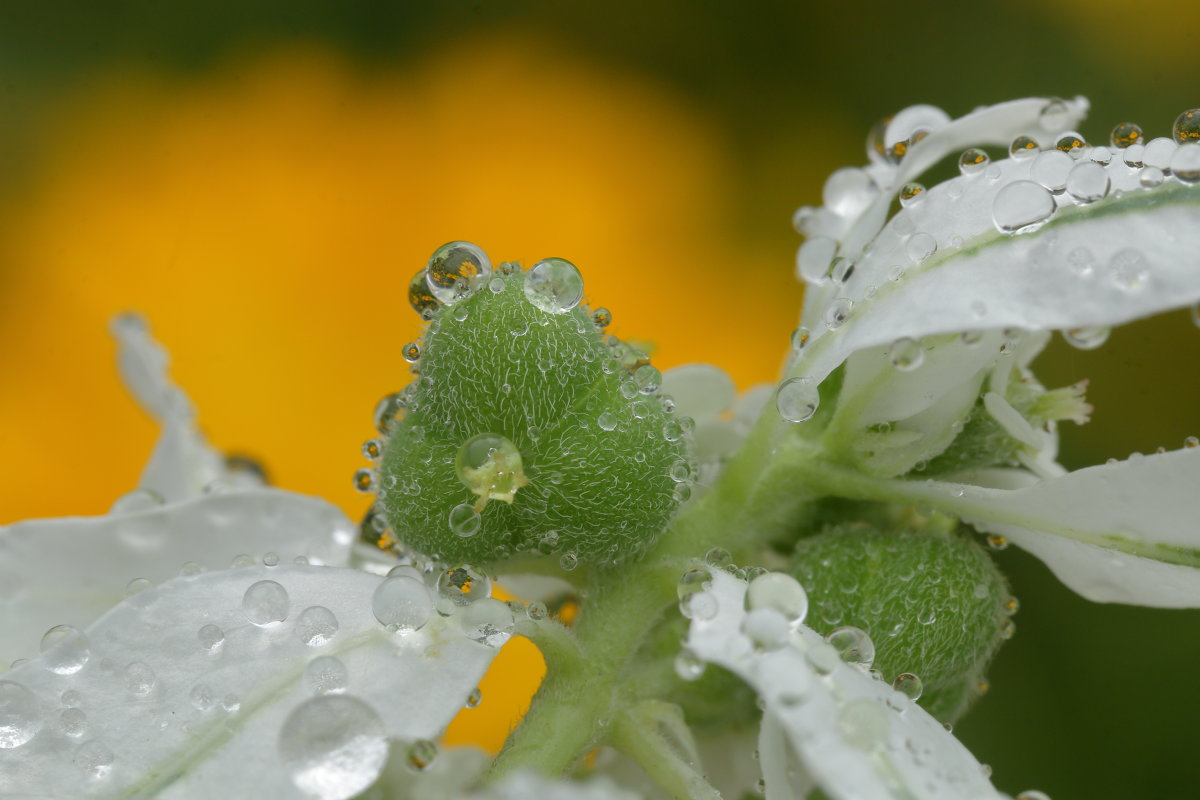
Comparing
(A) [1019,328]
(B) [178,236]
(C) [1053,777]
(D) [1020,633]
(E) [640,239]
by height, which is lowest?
(C) [1053,777]

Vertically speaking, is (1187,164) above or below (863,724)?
above

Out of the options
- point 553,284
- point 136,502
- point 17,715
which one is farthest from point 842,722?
point 136,502

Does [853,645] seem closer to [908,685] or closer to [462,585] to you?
[908,685]

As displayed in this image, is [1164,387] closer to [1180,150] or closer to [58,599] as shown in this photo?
[1180,150]

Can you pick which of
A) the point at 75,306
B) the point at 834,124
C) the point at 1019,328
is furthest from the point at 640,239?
the point at 1019,328

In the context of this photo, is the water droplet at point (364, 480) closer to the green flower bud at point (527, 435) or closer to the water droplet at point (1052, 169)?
the green flower bud at point (527, 435)

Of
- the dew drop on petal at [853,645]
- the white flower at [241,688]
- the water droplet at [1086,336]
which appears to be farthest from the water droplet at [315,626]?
the water droplet at [1086,336]
